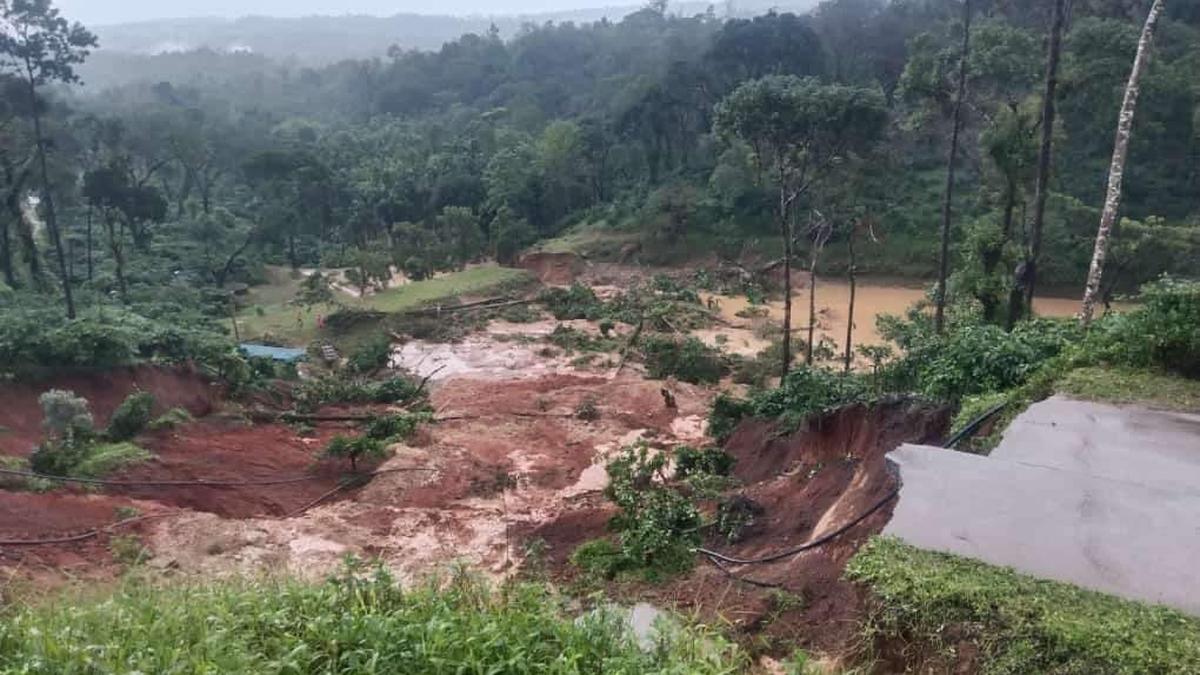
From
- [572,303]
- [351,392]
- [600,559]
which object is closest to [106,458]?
[351,392]

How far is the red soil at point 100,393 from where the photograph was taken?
1368 centimetres

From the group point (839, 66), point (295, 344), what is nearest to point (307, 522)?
point (295, 344)

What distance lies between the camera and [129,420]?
13.3 meters

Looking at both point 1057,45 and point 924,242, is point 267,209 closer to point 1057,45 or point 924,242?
point 924,242

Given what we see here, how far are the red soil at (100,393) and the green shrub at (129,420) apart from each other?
113 centimetres

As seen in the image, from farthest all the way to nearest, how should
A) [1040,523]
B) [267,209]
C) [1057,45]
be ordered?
[267,209], [1057,45], [1040,523]

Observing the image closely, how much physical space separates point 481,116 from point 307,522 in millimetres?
42345

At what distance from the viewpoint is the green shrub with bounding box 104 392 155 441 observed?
13.2m

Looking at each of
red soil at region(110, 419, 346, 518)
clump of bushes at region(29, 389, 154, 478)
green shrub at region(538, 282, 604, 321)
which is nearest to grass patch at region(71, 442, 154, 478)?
clump of bushes at region(29, 389, 154, 478)

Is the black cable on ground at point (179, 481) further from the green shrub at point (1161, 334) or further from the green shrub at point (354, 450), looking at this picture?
the green shrub at point (1161, 334)

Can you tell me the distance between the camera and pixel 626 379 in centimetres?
1938

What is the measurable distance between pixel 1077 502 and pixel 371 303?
22.4 m

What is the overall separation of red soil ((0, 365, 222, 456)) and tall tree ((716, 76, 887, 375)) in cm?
1096

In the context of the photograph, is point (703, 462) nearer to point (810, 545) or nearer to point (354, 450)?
point (810, 545)
